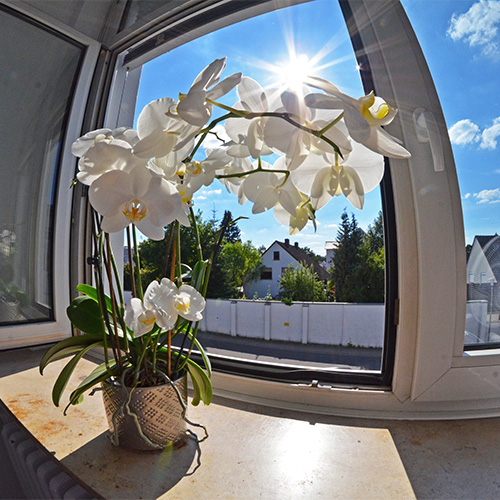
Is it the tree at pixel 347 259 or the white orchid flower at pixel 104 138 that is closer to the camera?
the white orchid flower at pixel 104 138

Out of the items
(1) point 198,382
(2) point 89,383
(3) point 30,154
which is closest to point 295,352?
(1) point 198,382

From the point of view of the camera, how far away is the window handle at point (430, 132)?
2.92 feet

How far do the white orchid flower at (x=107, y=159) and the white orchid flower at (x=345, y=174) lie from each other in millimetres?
234

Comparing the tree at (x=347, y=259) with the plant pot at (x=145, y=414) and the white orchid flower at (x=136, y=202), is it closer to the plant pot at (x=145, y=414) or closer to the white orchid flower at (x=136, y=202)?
the plant pot at (x=145, y=414)

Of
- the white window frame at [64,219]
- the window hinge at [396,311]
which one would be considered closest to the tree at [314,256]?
the window hinge at [396,311]

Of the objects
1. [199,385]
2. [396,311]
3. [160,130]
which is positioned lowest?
[199,385]

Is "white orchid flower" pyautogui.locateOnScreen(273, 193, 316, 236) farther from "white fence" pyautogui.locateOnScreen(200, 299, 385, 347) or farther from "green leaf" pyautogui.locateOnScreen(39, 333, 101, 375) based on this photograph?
"white fence" pyautogui.locateOnScreen(200, 299, 385, 347)

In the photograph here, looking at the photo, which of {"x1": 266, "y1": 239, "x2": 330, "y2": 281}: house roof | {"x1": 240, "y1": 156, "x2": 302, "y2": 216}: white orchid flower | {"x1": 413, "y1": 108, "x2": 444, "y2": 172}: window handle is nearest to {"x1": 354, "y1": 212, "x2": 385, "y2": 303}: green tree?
{"x1": 266, "y1": 239, "x2": 330, "y2": 281}: house roof

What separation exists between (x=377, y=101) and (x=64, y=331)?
6.22ft

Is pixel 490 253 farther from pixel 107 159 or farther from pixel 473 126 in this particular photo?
pixel 107 159

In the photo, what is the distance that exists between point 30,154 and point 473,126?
197 cm

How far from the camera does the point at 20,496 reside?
102 centimetres

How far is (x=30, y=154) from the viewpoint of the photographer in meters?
1.71

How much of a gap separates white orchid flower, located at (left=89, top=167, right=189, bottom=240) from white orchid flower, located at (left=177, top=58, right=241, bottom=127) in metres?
0.11
